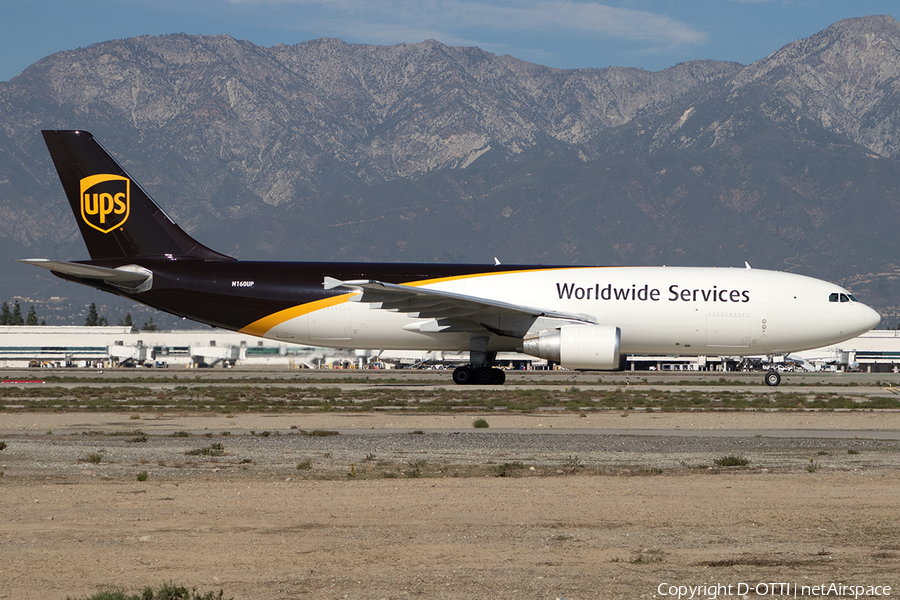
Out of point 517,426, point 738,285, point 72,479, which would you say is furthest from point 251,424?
point 738,285

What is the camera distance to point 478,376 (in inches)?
1346

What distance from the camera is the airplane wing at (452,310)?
30531 mm

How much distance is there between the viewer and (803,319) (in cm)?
3312

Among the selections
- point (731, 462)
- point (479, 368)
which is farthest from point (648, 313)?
point (731, 462)

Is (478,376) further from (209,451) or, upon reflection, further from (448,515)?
(448,515)

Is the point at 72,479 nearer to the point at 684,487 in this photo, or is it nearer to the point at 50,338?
the point at 684,487

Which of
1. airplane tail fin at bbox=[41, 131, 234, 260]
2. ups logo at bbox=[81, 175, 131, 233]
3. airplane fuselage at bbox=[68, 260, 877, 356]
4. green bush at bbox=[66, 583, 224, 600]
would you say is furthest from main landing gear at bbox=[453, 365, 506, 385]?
green bush at bbox=[66, 583, 224, 600]

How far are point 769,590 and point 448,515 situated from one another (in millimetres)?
3971

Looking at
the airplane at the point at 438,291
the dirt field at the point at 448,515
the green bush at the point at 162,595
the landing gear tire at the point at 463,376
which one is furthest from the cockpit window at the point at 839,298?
the green bush at the point at 162,595

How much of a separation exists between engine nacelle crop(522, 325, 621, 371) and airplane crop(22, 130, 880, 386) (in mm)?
1160

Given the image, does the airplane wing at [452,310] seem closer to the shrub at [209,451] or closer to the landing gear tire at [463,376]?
the landing gear tire at [463,376]

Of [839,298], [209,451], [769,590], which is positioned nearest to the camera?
[769,590]

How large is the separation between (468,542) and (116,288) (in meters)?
26.7

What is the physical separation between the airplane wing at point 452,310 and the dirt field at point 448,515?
1217cm
